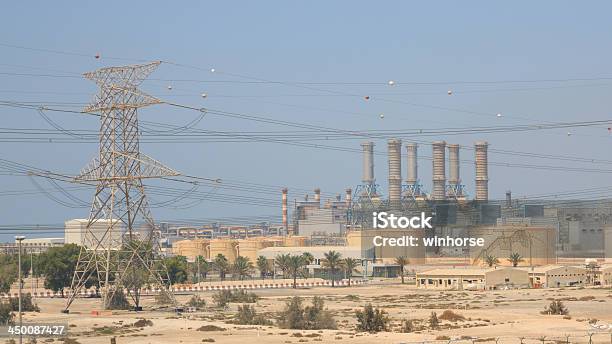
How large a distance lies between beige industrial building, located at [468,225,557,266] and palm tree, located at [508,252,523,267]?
6.33ft

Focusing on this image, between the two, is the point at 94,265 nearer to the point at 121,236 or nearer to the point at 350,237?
the point at 121,236

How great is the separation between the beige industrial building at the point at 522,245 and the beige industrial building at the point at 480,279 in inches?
1312

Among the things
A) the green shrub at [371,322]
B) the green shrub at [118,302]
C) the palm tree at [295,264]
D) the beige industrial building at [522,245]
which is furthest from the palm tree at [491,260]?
the green shrub at [371,322]

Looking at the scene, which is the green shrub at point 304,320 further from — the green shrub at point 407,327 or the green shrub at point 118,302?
the green shrub at point 118,302

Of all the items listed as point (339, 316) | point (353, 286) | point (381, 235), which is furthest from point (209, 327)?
point (381, 235)

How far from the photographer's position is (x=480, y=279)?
11200 centimetres

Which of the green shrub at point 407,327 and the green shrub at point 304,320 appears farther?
the green shrub at point 304,320

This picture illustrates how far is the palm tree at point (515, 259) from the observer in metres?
136

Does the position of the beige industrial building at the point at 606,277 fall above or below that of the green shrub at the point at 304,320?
above

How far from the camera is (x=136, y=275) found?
7288 cm

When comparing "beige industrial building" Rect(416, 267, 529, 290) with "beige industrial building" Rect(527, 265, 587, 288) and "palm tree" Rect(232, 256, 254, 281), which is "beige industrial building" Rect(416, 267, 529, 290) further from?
"palm tree" Rect(232, 256, 254, 281)

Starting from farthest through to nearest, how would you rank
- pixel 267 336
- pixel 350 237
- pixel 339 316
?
pixel 350 237 < pixel 339 316 < pixel 267 336

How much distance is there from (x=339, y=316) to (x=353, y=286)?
58.9m

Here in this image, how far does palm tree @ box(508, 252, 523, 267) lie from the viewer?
448ft
